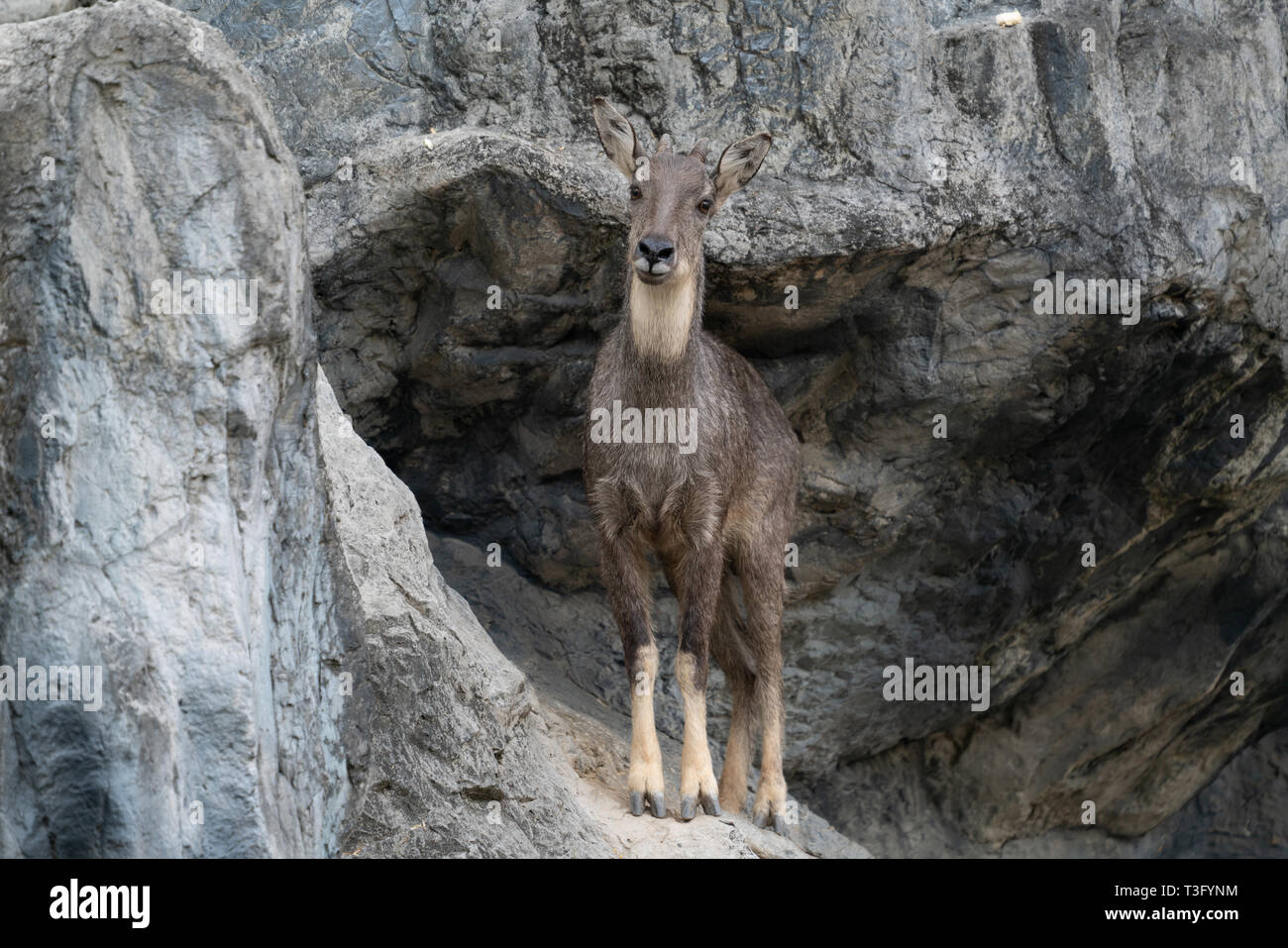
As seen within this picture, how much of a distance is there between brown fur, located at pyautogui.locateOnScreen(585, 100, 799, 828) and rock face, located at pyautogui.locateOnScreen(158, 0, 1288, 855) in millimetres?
661

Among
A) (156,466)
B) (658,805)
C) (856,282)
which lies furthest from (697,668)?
(156,466)

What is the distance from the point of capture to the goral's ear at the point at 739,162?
23.3ft

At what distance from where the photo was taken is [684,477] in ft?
23.7

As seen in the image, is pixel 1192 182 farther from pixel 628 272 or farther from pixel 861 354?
pixel 628 272

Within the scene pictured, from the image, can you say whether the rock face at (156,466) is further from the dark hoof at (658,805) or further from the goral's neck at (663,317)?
the goral's neck at (663,317)

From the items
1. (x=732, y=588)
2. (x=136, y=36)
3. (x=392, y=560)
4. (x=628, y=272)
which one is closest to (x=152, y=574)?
(x=136, y=36)

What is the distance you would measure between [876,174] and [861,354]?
1.11 metres

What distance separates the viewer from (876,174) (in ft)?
25.7

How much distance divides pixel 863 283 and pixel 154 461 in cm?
449

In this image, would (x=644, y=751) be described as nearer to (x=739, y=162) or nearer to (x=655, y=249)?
(x=655, y=249)

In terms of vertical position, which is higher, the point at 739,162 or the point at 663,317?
the point at 739,162

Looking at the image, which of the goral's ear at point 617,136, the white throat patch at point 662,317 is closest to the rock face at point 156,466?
the white throat patch at point 662,317

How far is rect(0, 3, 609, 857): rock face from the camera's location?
4355mm

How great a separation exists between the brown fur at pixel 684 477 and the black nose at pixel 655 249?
38 millimetres
